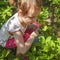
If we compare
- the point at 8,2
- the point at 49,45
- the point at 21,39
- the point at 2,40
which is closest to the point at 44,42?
the point at 49,45

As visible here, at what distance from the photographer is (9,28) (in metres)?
3.06

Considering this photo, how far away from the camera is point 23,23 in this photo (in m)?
3.04

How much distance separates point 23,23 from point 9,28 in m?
0.17

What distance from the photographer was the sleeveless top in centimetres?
301

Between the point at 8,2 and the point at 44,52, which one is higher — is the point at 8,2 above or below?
above

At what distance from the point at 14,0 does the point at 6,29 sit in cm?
72

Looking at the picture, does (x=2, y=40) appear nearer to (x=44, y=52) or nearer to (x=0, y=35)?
(x=0, y=35)

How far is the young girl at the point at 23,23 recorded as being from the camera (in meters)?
2.93

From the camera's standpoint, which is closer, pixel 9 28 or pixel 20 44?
pixel 20 44

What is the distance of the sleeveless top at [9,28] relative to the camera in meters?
3.01

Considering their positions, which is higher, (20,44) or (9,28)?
(9,28)

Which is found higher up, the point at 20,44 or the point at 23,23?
the point at 23,23

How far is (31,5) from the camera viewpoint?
2959mm

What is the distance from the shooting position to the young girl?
293 centimetres
